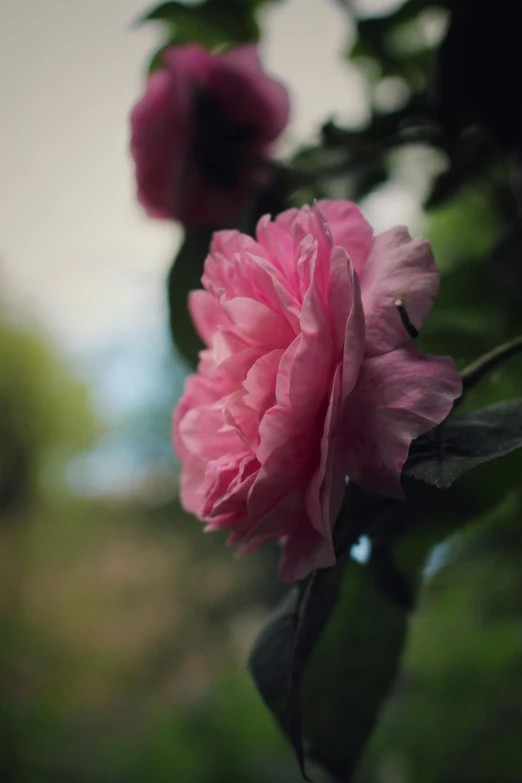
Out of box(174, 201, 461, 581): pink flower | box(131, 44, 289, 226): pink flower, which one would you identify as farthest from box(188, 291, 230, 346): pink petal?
box(131, 44, 289, 226): pink flower

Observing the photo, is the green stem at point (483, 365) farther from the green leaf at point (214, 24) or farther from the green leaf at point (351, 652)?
the green leaf at point (214, 24)

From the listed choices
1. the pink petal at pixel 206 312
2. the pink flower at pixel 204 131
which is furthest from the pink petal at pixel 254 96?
the pink petal at pixel 206 312

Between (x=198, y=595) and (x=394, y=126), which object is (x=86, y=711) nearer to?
(x=198, y=595)

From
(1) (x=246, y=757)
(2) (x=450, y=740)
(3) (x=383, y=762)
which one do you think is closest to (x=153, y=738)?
(1) (x=246, y=757)

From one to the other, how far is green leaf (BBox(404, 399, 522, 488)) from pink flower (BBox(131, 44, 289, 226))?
173mm

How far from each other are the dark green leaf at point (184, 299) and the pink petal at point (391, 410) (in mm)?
138

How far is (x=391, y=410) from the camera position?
103 millimetres

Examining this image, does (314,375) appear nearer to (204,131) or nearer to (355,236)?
(355,236)

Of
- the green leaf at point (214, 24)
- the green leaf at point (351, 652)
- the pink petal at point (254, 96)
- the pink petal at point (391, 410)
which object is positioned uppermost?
the green leaf at point (214, 24)

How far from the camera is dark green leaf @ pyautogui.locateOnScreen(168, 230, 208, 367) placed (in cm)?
24

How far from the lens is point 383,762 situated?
0.58 metres

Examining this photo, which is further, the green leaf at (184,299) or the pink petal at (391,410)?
the green leaf at (184,299)

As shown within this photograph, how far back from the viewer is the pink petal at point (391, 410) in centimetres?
10

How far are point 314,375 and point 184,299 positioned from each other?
149mm
